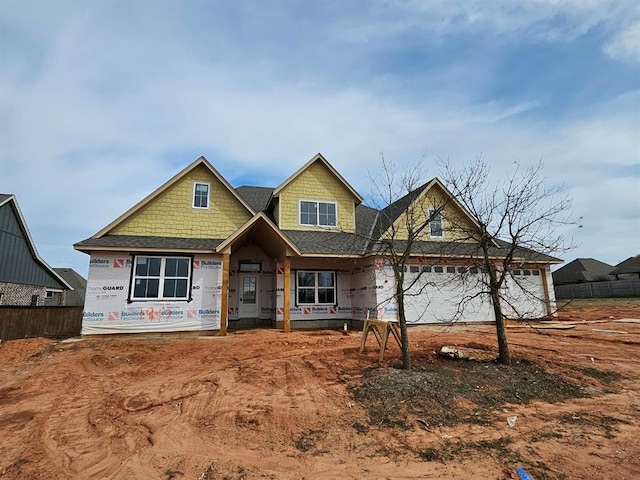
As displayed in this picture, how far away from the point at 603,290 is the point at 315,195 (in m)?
31.6

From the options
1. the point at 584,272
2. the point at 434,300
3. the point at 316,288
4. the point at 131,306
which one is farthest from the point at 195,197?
the point at 584,272

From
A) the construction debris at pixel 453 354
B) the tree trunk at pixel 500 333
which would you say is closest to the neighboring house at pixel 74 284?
the construction debris at pixel 453 354

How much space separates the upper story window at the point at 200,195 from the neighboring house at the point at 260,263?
0.04 meters

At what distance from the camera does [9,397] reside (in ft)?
21.7

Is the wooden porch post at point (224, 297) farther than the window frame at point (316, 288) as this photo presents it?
No

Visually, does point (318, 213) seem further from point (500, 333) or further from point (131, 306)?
point (500, 333)

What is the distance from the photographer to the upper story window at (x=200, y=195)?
15.1 m

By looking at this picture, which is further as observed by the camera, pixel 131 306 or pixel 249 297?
pixel 249 297

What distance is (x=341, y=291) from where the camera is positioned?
16.6 m

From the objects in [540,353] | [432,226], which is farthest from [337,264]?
[540,353]

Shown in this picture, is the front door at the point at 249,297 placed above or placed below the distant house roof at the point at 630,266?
below

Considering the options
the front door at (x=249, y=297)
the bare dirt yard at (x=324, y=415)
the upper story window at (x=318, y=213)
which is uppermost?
the upper story window at (x=318, y=213)

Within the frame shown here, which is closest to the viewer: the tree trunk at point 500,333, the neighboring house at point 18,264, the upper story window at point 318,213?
the tree trunk at point 500,333

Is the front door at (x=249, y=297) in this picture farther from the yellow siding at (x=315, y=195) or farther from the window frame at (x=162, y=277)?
the window frame at (x=162, y=277)
